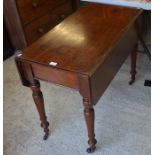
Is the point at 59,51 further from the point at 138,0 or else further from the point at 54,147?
the point at 138,0

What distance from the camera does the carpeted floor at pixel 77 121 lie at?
158 centimetres

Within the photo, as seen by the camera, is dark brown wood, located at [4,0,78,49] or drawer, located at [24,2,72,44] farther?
drawer, located at [24,2,72,44]

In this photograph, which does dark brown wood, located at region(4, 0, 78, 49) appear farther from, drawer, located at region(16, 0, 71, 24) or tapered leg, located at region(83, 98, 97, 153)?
tapered leg, located at region(83, 98, 97, 153)

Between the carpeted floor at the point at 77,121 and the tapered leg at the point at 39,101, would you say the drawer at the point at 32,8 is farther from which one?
the tapered leg at the point at 39,101

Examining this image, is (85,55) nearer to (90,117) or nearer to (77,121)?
(90,117)

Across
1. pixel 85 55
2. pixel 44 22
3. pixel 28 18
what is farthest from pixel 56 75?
pixel 44 22

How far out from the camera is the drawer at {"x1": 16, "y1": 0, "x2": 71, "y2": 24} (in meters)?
2.31

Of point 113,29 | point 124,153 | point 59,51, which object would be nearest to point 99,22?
point 113,29

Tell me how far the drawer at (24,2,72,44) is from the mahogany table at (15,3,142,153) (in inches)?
36.9

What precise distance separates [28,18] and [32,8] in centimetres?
11

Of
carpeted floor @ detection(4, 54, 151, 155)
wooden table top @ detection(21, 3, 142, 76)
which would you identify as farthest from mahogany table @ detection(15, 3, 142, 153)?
carpeted floor @ detection(4, 54, 151, 155)

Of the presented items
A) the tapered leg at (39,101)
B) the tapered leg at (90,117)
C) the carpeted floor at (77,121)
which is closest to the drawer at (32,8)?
the carpeted floor at (77,121)

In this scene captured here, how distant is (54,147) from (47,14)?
1.54 meters

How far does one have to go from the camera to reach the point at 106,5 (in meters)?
1.75
